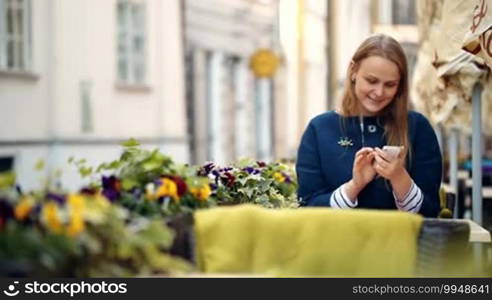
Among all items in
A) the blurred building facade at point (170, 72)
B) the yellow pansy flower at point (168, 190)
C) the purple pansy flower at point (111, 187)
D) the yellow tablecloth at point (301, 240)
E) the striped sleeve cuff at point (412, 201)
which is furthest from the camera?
the blurred building facade at point (170, 72)

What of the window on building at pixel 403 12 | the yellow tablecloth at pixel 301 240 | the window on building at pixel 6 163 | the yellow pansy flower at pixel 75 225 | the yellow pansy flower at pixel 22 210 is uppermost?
the window on building at pixel 403 12

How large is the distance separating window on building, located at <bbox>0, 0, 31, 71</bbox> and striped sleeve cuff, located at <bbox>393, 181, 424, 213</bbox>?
38.0 feet

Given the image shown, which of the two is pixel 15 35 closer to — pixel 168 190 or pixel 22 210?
pixel 168 190

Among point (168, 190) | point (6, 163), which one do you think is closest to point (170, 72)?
point (6, 163)

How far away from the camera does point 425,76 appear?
10.0 m

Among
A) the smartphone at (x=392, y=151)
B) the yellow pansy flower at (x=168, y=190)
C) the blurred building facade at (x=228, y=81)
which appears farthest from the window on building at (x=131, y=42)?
the yellow pansy flower at (x=168, y=190)

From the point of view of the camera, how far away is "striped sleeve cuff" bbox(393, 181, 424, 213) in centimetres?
353

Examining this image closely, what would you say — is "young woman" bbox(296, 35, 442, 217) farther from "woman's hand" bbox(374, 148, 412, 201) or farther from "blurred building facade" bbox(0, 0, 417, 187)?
"blurred building facade" bbox(0, 0, 417, 187)

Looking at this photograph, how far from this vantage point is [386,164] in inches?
135

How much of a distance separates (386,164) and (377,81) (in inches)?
12.0

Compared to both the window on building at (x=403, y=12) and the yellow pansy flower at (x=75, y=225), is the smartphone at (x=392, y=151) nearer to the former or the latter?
the yellow pansy flower at (x=75, y=225)

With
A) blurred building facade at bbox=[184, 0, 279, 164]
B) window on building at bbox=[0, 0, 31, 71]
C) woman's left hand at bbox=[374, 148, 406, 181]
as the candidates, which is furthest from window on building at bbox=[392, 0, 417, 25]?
woman's left hand at bbox=[374, 148, 406, 181]

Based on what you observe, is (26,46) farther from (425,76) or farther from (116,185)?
(116,185)

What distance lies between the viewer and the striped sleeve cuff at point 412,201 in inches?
139
